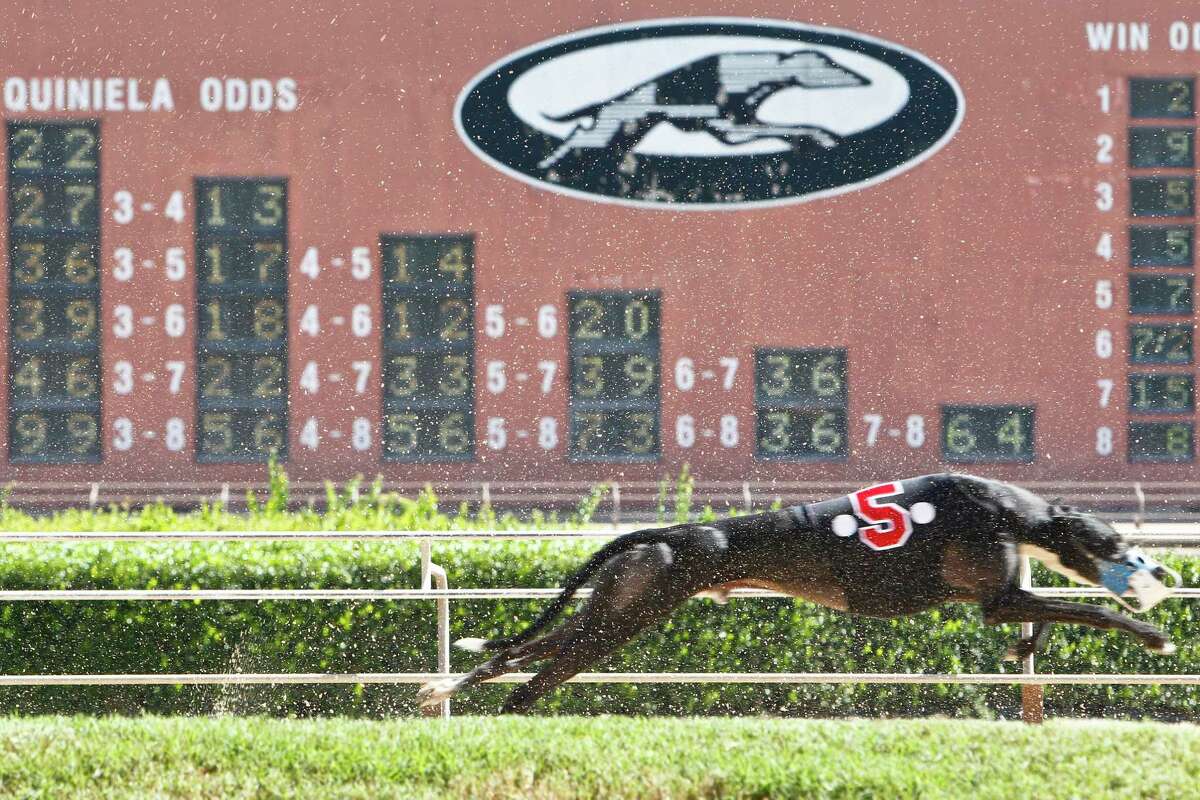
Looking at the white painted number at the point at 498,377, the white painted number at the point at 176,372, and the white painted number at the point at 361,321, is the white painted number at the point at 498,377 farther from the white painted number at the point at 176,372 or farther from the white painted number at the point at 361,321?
the white painted number at the point at 176,372

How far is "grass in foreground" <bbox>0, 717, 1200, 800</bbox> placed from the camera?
4945 millimetres

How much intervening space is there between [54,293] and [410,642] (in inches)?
561

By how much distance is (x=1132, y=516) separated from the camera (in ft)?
67.1

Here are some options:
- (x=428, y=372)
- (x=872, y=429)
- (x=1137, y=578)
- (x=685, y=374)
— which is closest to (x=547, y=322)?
(x=428, y=372)

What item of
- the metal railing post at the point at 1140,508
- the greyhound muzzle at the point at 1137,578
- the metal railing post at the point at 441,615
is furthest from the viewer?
the metal railing post at the point at 1140,508

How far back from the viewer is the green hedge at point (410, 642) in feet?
25.4

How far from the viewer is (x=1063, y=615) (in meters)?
4.99

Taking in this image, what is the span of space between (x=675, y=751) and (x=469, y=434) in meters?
15.3

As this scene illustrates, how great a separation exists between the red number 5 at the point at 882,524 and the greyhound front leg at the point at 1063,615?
1.23ft

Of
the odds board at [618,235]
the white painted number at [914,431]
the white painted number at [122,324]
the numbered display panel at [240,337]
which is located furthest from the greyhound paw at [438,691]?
the white painted number at [122,324]

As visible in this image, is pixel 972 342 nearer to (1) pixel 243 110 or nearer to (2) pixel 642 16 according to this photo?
(2) pixel 642 16

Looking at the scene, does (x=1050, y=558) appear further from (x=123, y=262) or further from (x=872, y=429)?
(x=123, y=262)

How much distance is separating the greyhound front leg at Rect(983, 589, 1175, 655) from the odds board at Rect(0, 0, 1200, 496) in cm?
1535

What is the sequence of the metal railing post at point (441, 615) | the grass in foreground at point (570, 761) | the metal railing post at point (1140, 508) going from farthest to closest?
1. the metal railing post at point (1140, 508)
2. the metal railing post at point (441, 615)
3. the grass in foreground at point (570, 761)
